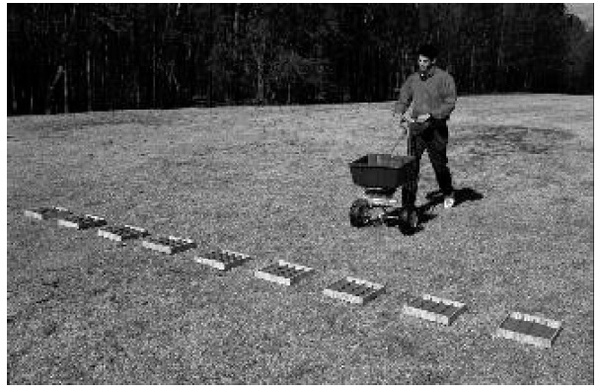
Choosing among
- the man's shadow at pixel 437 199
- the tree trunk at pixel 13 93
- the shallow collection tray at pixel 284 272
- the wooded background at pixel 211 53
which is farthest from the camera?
the wooded background at pixel 211 53

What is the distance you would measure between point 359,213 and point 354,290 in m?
2.73

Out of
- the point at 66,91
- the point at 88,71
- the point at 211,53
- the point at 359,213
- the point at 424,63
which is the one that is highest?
the point at 211,53

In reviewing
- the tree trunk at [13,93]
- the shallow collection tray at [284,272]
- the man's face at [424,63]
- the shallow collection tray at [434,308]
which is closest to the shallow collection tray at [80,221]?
the shallow collection tray at [284,272]

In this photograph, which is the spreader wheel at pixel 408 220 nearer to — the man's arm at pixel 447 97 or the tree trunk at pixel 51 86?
the man's arm at pixel 447 97

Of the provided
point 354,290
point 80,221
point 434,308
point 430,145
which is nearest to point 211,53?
point 80,221

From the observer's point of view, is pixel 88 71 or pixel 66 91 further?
pixel 88 71

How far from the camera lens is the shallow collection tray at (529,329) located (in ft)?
18.1

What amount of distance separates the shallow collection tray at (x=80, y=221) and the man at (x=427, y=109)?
4.68m

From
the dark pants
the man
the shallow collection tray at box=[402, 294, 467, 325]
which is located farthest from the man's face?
the shallow collection tray at box=[402, 294, 467, 325]

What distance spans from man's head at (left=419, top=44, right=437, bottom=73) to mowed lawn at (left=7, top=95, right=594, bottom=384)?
2451 mm

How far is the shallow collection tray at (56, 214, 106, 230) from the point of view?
924 centimetres

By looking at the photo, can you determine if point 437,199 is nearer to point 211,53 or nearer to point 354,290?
point 354,290

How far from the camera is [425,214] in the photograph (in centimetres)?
1023

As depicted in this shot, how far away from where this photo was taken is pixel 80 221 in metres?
9.30
